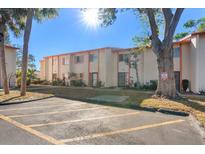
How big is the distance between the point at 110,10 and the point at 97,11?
108 cm

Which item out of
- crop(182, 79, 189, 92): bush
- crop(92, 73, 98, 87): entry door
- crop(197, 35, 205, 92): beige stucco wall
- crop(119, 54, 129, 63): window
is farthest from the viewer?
crop(92, 73, 98, 87): entry door

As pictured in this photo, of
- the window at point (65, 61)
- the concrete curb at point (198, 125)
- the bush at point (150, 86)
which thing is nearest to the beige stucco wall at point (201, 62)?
the bush at point (150, 86)

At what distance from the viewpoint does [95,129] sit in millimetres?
5773

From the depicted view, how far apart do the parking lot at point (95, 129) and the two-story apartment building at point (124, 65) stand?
1040 cm

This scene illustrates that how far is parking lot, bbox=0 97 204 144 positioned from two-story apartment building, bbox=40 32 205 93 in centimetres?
1040

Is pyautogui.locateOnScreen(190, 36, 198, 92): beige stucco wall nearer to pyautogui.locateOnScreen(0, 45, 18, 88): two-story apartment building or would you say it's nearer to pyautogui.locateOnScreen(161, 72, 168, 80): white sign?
pyautogui.locateOnScreen(161, 72, 168, 80): white sign

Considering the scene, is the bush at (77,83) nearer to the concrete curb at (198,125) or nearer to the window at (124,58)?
the window at (124,58)

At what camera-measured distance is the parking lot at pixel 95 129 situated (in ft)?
16.0

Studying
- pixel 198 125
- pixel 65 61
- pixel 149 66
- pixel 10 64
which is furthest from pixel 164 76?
pixel 65 61

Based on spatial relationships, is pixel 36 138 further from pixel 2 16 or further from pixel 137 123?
pixel 2 16

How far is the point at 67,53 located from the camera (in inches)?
1128

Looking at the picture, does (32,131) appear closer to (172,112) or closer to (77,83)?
(172,112)

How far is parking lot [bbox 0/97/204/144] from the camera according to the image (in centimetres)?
488

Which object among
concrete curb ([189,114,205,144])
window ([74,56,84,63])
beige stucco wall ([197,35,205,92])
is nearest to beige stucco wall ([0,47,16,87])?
window ([74,56,84,63])
